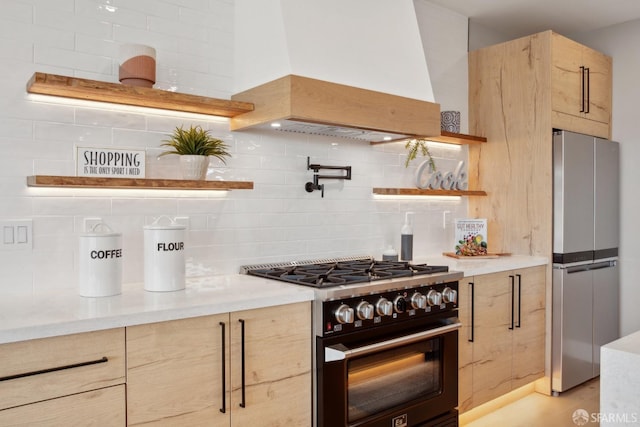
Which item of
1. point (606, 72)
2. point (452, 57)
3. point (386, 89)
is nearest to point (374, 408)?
point (386, 89)

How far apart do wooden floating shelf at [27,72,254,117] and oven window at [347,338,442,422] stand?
135cm

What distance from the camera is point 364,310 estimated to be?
7.50 ft

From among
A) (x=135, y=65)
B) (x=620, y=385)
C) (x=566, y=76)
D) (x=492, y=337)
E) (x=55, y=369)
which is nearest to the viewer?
(x=620, y=385)

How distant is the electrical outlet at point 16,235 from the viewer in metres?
2.06

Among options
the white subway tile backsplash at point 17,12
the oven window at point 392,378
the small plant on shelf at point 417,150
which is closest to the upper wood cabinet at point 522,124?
the small plant on shelf at point 417,150

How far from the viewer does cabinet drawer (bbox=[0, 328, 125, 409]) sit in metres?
1.53

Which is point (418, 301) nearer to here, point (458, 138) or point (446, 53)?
point (458, 138)

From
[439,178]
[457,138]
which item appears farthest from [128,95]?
[457,138]

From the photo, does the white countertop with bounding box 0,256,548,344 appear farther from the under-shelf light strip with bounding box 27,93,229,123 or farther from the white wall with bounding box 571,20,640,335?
the white wall with bounding box 571,20,640,335

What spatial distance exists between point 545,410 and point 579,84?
234 centimetres

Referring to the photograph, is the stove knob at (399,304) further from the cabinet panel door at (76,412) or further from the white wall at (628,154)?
the white wall at (628,154)

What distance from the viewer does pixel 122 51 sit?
7.28 feet

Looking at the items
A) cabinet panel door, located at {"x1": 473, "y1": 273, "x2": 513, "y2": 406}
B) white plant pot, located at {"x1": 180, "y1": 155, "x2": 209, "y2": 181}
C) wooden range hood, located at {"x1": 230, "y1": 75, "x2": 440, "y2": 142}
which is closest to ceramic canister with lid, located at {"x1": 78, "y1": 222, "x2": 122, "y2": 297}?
white plant pot, located at {"x1": 180, "y1": 155, "x2": 209, "y2": 181}

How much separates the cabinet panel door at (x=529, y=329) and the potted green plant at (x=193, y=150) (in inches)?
84.4
